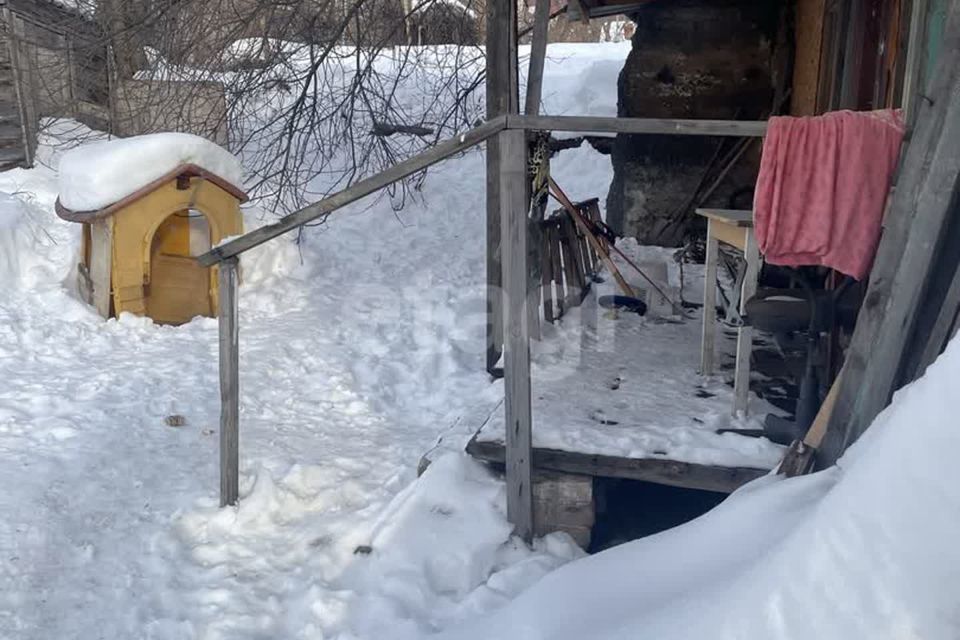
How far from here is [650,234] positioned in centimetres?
1053

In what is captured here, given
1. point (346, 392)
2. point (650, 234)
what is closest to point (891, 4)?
point (346, 392)

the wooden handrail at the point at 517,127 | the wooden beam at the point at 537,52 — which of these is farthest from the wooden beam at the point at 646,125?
the wooden beam at the point at 537,52

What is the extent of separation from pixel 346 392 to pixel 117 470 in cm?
179

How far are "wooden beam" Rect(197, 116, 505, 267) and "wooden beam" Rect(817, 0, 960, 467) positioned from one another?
4.89 ft

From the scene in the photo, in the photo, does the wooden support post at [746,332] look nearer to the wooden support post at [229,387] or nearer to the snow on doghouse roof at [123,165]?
the wooden support post at [229,387]

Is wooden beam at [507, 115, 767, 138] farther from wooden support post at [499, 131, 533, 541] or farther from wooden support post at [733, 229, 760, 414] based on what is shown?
wooden support post at [733, 229, 760, 414]

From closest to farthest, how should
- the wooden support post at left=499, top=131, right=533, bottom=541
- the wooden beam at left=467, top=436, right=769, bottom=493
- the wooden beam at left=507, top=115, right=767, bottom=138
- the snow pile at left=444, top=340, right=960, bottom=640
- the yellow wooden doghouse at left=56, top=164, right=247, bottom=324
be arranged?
the snow pile at left=444, top=340, right=960, bottom=640
the wooden beam at left=507, top=115, right=767, bottom=138
the wooden support post at left=499, top=131, right=533, bottom=541
the wooden beam at left=467, top=436, right=769, bottom=493
the yellow wooden doghouse at left=56, top=164, right=247, bottom=324

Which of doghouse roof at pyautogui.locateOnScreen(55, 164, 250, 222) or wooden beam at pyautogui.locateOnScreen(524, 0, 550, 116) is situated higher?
wooden beam at pyautogui.locateOnScreen(524, 0, 550, 116)

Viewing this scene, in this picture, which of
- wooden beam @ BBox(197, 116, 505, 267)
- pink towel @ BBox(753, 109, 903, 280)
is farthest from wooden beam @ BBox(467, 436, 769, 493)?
wooden beam @ BBox(197, 116, 505, 267)

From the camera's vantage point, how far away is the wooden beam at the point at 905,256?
3084 millimetres

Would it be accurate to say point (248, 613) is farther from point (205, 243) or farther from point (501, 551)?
point (205, 243)

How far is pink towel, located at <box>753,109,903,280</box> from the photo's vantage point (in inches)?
149

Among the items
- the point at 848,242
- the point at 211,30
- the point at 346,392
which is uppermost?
the point at 211,30

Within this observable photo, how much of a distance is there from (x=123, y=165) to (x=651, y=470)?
5205mm
